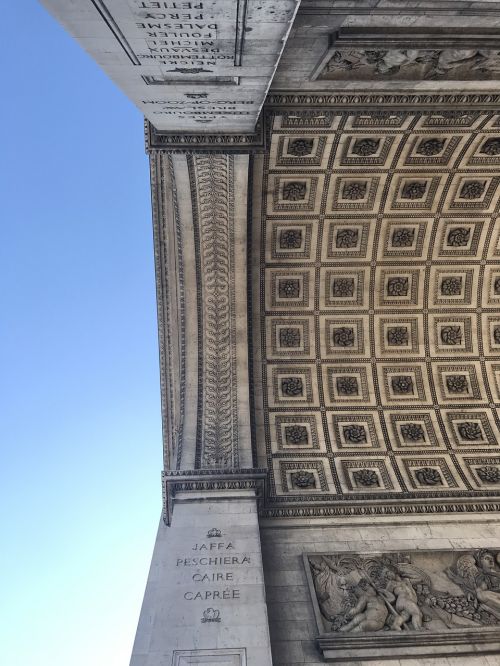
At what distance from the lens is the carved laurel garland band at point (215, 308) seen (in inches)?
503

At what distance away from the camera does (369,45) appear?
314 inches

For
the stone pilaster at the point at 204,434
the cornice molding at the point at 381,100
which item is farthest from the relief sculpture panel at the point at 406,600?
the cornice molding at the point at 381,100

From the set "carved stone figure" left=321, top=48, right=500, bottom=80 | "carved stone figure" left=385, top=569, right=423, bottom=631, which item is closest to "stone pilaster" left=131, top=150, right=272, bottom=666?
"carved stone figure" left=385, top=569, right=423, bottom=631

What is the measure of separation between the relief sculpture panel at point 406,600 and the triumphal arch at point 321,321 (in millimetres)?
43

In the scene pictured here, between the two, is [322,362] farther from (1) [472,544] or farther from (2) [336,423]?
(1) [472,544]

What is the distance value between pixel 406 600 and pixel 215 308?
8.56 m

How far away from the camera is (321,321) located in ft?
51.2

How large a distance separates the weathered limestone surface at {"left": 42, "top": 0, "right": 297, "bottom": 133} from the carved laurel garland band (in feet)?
13.9

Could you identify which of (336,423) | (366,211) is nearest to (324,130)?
(366,211)

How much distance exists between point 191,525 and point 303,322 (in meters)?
7.08

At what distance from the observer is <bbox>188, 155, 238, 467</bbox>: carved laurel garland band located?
41.9ft

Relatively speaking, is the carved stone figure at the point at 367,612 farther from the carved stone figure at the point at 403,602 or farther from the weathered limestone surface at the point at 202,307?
the weathered limestone surface at the point at 202,307

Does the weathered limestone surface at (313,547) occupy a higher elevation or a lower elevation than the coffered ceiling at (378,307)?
lower

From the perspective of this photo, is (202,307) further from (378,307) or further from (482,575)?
(482,575)
